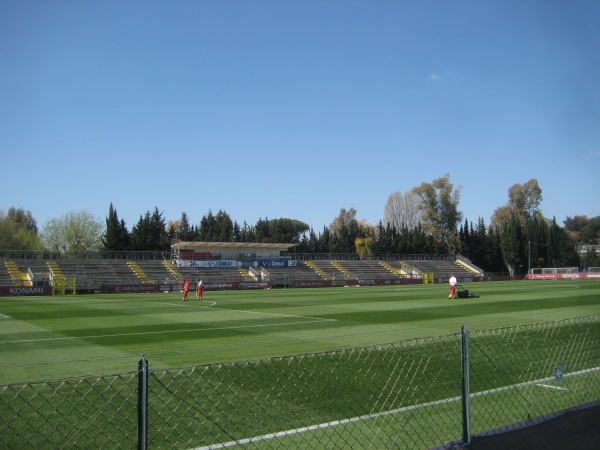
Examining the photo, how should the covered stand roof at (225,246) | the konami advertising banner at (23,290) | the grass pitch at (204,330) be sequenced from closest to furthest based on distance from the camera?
the grass pitch at (204,330)
the konami advertising banner at (23,290)
the covered stand roof at (225,246)

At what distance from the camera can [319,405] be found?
8.50m

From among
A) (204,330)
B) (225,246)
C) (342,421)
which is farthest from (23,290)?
(342,421)

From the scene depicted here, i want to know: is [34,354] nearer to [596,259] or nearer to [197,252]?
[197,252]

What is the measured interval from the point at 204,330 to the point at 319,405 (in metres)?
11.6

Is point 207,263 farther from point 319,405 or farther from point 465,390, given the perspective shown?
point 465,390

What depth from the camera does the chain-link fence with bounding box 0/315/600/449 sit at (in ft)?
22.7

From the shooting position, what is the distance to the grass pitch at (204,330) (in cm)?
1315

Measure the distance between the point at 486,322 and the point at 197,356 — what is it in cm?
1227

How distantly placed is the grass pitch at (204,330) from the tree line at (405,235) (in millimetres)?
57928

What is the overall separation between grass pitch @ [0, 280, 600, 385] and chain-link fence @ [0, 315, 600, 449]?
1.11m

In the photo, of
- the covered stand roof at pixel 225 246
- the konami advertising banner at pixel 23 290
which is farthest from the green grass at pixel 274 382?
the covered stand roof at pixel 225 246

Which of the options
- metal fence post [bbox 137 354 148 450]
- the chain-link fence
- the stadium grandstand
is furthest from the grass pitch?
the stadium grandstand

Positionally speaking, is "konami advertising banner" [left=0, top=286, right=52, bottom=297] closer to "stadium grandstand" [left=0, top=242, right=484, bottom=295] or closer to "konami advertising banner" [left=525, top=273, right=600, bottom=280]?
"stadium grandstand" [left=0, top=242, right=484, bottom=295]

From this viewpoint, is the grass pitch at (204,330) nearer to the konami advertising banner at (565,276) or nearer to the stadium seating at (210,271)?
the stadium seating at (210,271)
